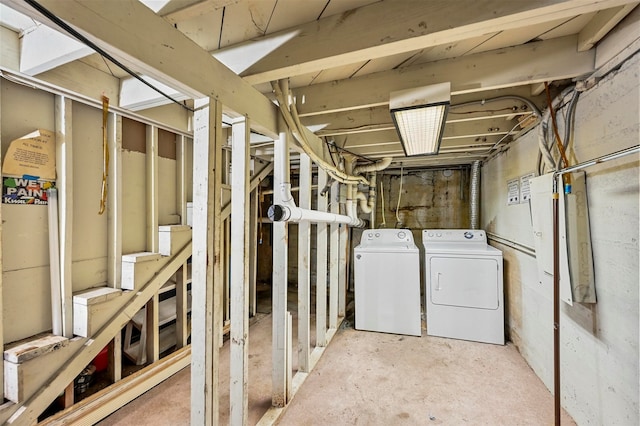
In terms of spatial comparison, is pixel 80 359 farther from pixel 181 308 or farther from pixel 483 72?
pixel 483 72

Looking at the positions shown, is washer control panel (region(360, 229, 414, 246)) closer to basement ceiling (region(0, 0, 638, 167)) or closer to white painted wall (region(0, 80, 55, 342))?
basement ceiling (region(0, 0, 638, 167))

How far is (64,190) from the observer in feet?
5.02

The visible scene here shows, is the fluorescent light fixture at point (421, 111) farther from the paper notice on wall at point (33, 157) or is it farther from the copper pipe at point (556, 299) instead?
the paper notice on wall at point (33, 157)

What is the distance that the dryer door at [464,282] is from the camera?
2.60 m

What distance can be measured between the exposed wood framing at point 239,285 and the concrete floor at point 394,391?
1.68 feet

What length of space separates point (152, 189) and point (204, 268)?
1398 millimetres

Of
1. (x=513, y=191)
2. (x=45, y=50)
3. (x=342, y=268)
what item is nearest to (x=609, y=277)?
(x=513, y=191)

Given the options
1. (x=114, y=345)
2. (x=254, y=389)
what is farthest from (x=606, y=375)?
(x=114, y=345)

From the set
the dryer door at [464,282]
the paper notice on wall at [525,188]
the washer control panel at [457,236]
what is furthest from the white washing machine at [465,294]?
the paper notice on wall at [525,188]

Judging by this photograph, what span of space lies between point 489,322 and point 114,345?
3.17 meters

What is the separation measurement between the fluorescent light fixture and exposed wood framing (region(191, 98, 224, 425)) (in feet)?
3.00

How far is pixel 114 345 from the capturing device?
1844 millimetres

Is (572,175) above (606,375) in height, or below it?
above

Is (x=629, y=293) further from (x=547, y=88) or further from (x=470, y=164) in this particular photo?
(x=470, y=164)
